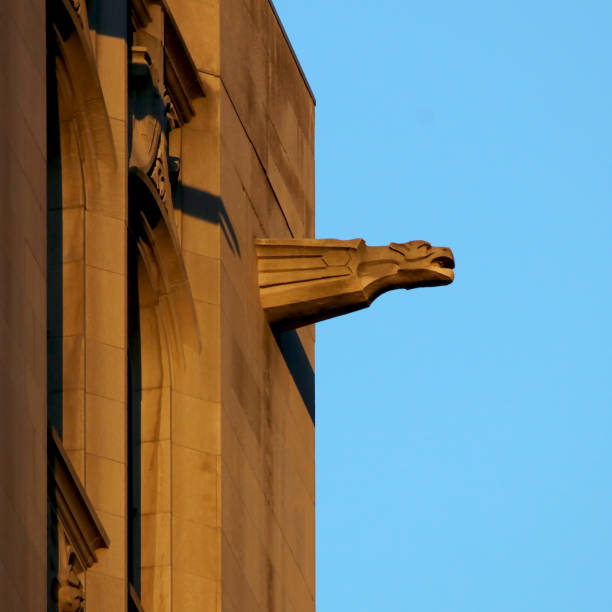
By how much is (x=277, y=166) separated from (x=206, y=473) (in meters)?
5.48

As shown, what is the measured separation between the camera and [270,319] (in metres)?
22.2

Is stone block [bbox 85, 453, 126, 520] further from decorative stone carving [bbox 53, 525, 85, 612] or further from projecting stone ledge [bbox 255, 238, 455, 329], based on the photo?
projecting stone ledge [bbox 255, 238, 455, 329]

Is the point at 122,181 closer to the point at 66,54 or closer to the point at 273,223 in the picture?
the point at 66,54

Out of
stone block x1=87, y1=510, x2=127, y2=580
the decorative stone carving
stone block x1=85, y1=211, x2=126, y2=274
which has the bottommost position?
the decorative stone carving

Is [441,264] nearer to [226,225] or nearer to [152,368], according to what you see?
[226,225]

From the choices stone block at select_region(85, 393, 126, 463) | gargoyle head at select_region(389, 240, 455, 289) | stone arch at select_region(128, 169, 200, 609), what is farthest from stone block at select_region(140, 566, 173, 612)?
gargoyle head at select_region(389, 240, 455, 289)

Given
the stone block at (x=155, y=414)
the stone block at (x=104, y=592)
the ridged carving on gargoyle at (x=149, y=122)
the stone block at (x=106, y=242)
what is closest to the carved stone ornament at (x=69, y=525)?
the stone block at (x=104, y=592)

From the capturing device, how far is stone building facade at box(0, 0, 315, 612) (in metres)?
13.9

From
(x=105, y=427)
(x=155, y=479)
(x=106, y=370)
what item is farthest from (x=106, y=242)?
(x=155, y=479)

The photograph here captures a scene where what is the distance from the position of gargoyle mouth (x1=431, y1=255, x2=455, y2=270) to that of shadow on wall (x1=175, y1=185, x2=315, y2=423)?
75.6 inches

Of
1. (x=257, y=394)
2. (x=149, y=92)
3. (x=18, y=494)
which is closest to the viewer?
(x=18, y=494)

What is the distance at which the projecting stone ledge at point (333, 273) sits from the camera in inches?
866

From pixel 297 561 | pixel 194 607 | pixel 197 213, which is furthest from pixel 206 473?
pixel 297 561

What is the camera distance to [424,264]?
→ 22031 millimetres
